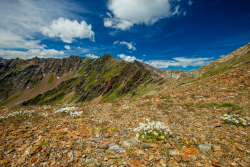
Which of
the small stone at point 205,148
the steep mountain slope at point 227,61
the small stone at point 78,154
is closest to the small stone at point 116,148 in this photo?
the small stone at point 78,154

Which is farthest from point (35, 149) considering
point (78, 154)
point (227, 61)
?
point (227, 61)

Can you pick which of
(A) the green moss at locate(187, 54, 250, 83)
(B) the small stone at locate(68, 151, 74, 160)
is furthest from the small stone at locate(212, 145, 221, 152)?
(A) the green moss at locate(187, 54, 250, 83)

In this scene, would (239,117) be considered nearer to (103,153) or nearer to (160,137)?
(160,137)

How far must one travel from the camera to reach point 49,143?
6.19 m

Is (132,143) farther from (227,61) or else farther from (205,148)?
(227,61)

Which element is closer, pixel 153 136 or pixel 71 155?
pixel 71 155

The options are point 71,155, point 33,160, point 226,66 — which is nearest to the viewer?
point 33,160

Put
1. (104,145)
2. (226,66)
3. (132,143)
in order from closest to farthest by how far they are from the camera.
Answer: (104,145), (132,143), (226,66)

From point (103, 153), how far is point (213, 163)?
16.5ft

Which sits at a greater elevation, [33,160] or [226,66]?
[226,66]

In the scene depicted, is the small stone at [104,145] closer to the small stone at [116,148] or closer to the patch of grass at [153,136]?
the small stone at [116,148]

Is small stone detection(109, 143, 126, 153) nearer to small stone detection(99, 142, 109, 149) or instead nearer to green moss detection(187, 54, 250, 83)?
small stone detection(99, 142, 109, 149)

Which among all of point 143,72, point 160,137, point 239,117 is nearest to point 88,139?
point 160,137

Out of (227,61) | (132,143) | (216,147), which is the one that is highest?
(227,61)
